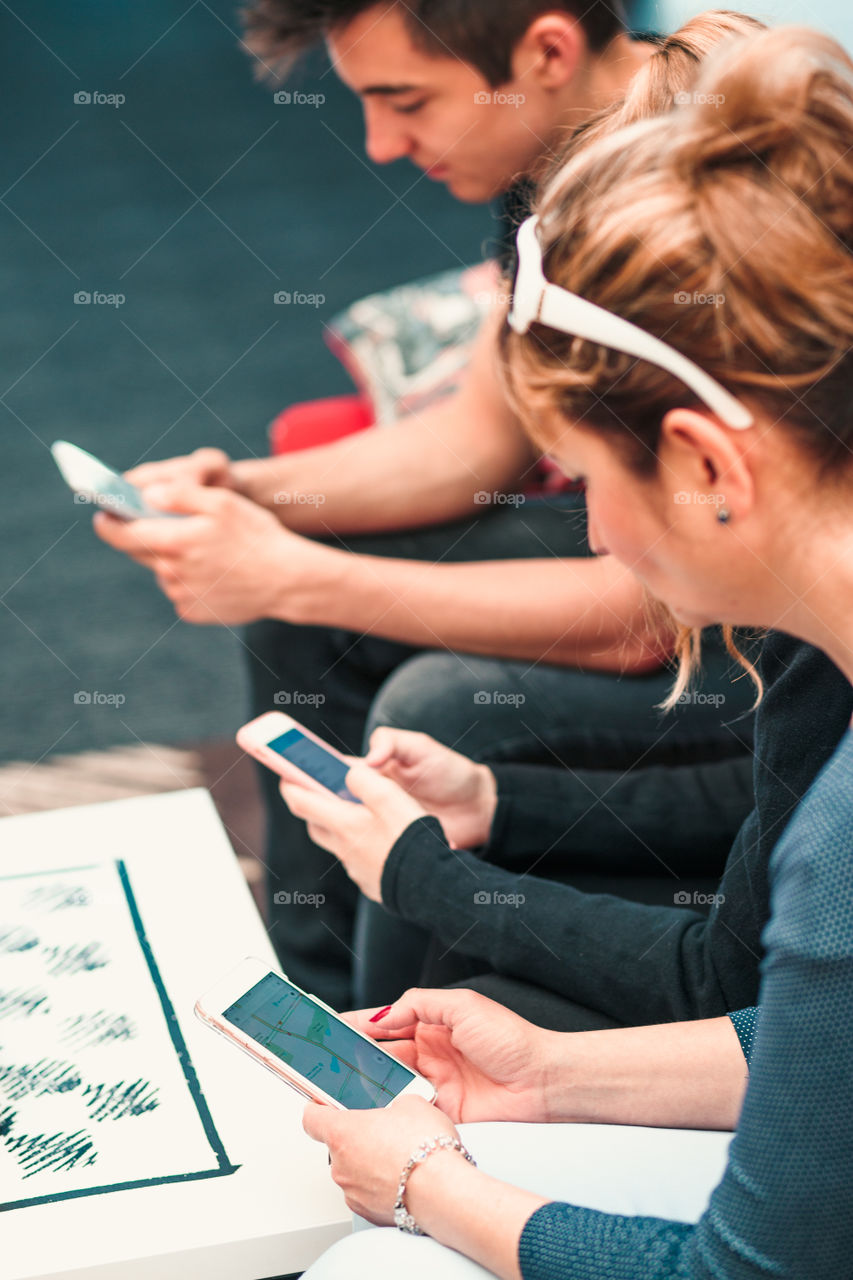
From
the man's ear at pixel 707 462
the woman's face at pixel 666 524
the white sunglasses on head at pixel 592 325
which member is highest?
the white sunglasses on head at pixel 592 325

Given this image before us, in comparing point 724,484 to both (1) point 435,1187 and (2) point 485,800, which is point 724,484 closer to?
(1) point 435,1187

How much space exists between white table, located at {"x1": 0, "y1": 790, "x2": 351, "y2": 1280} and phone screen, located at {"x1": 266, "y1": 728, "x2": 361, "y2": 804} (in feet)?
0.40

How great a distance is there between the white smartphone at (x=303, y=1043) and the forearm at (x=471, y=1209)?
0.08 m

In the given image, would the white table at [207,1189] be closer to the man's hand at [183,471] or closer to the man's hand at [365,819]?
the man's hand at [365,819]

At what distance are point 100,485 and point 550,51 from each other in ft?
2.29

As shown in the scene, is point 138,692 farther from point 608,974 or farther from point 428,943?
point 608,974

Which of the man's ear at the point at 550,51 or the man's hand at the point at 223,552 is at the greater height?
the man's ear at the point at 550,51

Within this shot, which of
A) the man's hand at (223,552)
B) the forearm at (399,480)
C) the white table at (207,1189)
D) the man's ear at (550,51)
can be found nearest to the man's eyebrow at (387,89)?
the man's ear at (550,51)

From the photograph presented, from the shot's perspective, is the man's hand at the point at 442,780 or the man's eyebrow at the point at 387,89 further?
the man's eyebrow at the point at 387,89

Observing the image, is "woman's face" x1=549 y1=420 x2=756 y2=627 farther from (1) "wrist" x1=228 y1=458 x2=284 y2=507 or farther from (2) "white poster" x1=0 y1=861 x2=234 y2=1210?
(1) "wrist" x1=228 y1=458 x2=284 y2=507

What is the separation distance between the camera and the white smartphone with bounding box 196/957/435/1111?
31.6 inches

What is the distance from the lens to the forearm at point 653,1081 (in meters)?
0.84

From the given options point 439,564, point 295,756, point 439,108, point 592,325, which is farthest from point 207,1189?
point 439,108

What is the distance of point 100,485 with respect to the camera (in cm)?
136
